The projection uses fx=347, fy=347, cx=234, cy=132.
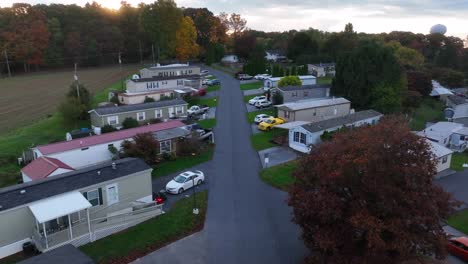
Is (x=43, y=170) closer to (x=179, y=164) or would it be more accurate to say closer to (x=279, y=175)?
(x=179, y=164)

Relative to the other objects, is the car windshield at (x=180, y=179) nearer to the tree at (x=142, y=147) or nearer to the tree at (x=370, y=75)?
the tree at (x=142, y=147)

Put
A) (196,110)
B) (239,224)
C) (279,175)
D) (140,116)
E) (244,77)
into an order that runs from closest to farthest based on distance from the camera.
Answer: (239,224)
(279,175)
(140,116)
(196,110)
(244,77)

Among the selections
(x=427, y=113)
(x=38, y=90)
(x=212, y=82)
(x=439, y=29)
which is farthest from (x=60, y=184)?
(x=439, y=29)

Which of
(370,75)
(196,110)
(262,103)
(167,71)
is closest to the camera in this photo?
(196,110)

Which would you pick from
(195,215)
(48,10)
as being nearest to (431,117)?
(195,215)

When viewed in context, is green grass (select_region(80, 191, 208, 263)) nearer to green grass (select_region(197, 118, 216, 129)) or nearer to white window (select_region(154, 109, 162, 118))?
green grass (select_region(197, 118, 216, 129))

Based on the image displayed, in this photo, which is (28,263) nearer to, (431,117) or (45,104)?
(45,104)

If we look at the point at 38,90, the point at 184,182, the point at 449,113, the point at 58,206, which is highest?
the point at 38,90
